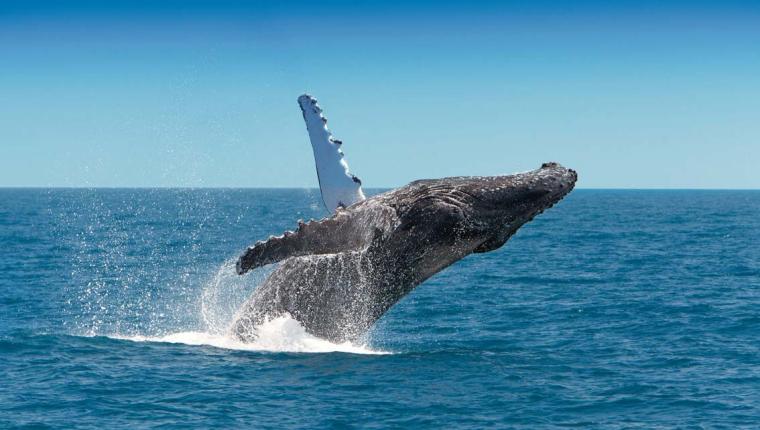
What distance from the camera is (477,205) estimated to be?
11273 millimetres

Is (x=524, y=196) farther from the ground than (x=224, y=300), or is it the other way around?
(x=524, y=196)

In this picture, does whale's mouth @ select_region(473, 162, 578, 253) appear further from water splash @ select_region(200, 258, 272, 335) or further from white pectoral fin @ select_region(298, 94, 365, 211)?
water splash @ select_region(200, 258, 272, 335)

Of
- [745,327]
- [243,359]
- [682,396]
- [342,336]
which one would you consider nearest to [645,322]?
[745,327]

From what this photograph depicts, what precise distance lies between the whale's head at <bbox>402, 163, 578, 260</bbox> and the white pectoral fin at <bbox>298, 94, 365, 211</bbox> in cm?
118

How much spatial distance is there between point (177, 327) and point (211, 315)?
1.16 m

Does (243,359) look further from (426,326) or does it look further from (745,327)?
(745,327)

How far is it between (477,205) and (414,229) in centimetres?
84

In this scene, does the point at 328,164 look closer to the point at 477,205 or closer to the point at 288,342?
the point at 477,205

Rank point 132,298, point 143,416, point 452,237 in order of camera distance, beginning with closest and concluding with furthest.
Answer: point 143,416 → point 452,237 → point 132,298

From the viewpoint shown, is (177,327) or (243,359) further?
(177,327)

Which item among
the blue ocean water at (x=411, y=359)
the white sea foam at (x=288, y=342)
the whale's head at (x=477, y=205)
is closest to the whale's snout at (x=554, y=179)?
the whale's head at (x=477, y=205)

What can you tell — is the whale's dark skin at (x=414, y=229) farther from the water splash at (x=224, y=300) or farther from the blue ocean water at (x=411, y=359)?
the water splash at (x=224, y=300)

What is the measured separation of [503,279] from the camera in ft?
92.2

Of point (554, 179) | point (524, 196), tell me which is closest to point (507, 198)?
point (524, 196)
